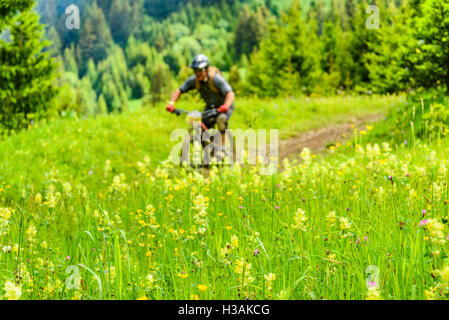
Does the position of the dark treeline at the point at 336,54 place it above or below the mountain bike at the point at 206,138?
above

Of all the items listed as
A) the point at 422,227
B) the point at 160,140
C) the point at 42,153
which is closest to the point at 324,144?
the point at 160,140

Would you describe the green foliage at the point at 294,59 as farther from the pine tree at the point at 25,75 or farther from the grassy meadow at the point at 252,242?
the grassy meadow at the point at 252,242

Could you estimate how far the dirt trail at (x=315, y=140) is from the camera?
12.3 meters

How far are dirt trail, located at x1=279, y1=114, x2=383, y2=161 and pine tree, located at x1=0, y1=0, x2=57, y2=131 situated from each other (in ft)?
41.0

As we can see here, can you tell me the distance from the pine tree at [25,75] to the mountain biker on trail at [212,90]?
11938 millimetres

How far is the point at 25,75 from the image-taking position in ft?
65.8

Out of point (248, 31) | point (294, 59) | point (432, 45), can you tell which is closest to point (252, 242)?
point (432, 45)

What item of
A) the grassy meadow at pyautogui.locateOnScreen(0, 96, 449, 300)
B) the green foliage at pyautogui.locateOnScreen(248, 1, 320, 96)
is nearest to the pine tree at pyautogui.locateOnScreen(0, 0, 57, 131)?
the grassy meadow at pyautogui.locateOnScreen(0, 96, 449, 300)

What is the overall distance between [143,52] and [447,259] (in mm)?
186018

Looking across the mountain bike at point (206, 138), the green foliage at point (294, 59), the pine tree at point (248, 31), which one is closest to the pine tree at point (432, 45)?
the mountain bike at point (206, 138)

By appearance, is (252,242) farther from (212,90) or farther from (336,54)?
(336,54)

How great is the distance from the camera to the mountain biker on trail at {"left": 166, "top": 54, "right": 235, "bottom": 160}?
9492 mm

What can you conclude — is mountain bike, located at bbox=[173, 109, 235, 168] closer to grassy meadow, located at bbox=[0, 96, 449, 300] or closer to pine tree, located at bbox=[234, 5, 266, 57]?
grassy meadow, located at bbox=[0, 96, 449, 300]

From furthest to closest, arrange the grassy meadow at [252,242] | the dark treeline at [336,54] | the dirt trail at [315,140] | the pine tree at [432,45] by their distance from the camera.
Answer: the dirt trail at [315,140] < the dark treeline at [336,54] < the pine tree at [432,45] < the grassy meadow at [252,242]
